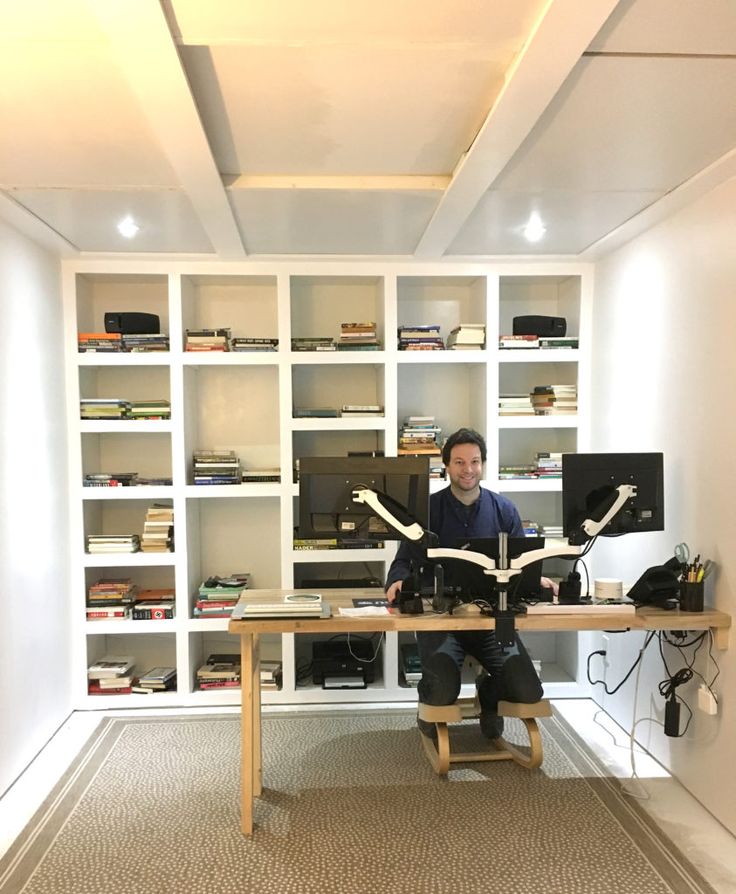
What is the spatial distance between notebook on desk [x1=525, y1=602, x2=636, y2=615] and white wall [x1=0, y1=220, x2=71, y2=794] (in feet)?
7.31

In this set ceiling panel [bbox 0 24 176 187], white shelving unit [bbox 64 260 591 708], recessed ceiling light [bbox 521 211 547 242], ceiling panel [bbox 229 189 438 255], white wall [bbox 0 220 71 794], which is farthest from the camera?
white shelving unit [bbox 64 260 591 708]

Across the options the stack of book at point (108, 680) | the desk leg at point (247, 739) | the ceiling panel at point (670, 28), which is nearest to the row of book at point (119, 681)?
the stack of book at point (108, 680)

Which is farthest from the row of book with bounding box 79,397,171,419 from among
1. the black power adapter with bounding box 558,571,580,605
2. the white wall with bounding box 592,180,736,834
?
the white wall with bounding box 592,180,736,834

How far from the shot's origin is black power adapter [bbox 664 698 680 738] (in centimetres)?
272

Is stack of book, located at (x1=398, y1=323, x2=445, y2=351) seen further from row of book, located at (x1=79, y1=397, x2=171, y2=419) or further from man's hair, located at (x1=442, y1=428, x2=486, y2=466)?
row of book, located at (x1=79, y1=397, x2=171, y2=419)

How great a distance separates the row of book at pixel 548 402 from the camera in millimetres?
3816

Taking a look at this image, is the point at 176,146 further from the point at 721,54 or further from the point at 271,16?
the point at 721,54

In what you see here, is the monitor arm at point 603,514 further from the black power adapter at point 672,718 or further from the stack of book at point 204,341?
the stack of book at point 204,341

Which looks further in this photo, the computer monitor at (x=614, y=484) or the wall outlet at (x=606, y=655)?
the wall outlet at (x=606, y=655)

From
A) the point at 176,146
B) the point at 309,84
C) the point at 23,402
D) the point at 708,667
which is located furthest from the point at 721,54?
the point at 23,402

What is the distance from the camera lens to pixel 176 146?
212 centimetres

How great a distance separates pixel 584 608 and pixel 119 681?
2584 mm

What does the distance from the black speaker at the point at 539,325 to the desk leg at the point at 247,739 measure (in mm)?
2301

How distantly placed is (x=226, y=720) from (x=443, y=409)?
7.13 feet
